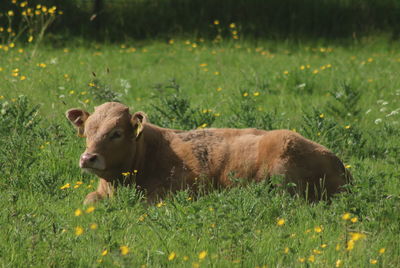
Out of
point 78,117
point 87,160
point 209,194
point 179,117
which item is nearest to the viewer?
point 87,160

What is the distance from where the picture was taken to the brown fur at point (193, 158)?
6898 mm

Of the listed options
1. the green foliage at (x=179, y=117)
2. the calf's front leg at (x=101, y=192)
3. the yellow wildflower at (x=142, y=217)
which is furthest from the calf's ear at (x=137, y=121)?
the green foliage at (x=179, y=117)

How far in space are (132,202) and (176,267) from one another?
161cm

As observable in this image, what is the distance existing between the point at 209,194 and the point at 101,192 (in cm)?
110

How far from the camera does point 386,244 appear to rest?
5.32 m

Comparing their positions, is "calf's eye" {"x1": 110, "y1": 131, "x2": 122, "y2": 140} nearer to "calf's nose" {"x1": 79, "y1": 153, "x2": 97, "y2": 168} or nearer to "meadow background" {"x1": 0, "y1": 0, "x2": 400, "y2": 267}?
"calf's nose" {"x1": 79, "y1": 153, "x2": 97, "y2": 168}

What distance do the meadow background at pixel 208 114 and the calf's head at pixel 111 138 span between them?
0.39 m

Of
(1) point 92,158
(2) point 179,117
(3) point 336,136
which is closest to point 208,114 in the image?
(2) point 179,117

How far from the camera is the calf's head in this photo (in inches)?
264

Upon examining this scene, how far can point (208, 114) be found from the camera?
9.60m

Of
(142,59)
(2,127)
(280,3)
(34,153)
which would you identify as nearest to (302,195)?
(34,153)

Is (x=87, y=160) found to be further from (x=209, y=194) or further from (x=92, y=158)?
(x=209, y=194)

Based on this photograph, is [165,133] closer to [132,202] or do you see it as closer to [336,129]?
[132,202]

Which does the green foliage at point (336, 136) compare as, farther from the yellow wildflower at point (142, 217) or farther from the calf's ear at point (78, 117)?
the yellow wildflower at point (142, 217)
